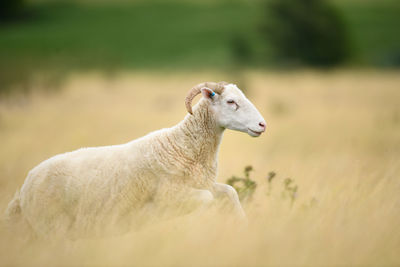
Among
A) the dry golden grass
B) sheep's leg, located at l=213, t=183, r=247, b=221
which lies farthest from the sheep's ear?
the dry golden grass

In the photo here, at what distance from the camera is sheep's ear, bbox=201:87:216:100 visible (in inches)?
223

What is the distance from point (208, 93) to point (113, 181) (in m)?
1.74

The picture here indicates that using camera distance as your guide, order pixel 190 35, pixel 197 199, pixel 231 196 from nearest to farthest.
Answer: pixel 197 199, pixel 231 196, pixel 190 35

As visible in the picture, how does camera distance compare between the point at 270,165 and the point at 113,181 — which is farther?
the point at 270,165

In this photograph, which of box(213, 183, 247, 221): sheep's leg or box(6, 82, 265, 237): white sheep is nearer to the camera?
box(213, 183, 247, 221): sheep's leg

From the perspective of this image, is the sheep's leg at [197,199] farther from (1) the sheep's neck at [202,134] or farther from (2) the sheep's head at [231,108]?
(2) the sheep's head at [231,108]

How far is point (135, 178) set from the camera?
5.38 m

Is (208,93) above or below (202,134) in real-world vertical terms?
above

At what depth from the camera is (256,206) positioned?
5.27 meters

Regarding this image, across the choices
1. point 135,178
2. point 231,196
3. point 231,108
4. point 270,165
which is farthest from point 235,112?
point 270,165

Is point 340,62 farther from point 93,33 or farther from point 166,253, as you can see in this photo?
point 93,33

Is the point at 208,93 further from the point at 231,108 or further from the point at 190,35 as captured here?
the point at 190,35

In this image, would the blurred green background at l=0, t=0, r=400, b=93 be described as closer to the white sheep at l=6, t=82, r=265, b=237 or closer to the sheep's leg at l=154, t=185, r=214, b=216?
the white sheep at l=6, t=82, r=265, b=237

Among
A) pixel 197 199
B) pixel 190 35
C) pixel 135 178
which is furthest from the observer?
pixel 190 35
